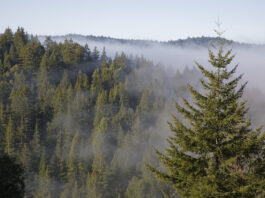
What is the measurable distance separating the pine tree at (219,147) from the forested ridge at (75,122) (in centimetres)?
6412

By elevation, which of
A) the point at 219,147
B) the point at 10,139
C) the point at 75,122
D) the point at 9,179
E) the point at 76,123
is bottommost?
the point at 10,139

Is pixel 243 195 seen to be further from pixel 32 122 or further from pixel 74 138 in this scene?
pixel 32 122

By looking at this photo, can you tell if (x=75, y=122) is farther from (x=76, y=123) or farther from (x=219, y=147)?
(x=219, y=147)

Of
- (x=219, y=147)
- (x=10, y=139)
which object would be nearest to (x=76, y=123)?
(x=10, y=139)

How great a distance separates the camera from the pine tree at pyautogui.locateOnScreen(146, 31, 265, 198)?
12648 millimetres

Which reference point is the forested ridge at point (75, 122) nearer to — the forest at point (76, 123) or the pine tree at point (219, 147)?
the forest at point (76, 123)

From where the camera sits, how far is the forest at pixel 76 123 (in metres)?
82.9

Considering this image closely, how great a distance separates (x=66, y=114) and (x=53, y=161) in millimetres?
22280

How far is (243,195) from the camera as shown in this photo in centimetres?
1225

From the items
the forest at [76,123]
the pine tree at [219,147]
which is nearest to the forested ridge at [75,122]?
the forest at [76,123]

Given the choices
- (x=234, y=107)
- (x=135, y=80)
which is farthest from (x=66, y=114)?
(x=234, y=107)

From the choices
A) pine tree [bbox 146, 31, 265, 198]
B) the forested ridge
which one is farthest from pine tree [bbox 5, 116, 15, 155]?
pine tree [bbox 146, 31, 265, 198]

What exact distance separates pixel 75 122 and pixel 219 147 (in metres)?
98.5

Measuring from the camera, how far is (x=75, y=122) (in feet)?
354
